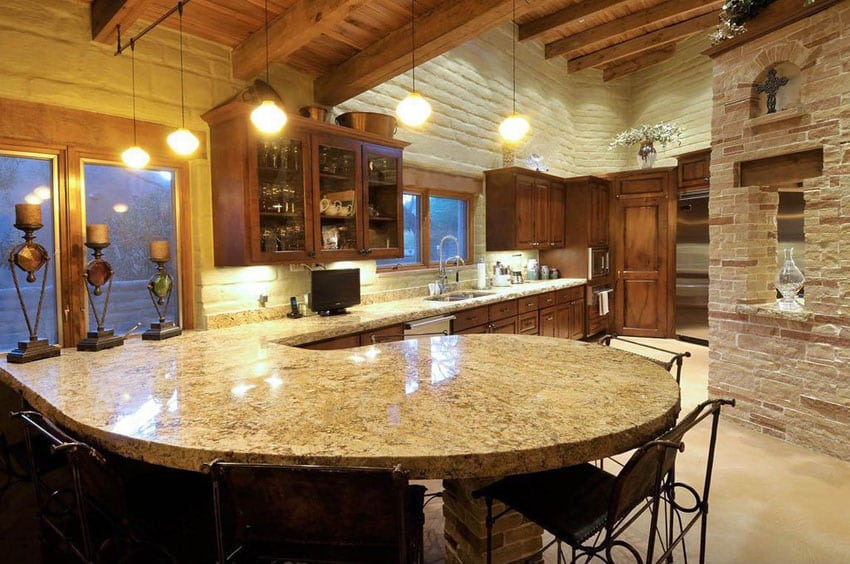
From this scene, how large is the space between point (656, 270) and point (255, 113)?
18.5 feet

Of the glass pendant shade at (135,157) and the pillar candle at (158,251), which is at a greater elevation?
the glass pendant shade at (135,157)

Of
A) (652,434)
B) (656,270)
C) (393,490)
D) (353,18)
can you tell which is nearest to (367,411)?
(393,490)

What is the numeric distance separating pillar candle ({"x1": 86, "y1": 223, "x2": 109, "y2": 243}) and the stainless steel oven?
17.5 ft

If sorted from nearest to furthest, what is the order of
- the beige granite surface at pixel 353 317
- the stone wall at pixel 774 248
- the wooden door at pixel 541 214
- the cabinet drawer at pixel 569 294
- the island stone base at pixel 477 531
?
the island stone base at pixel 477 531, the stone wall at pixel 774 248, the beige granite surface at pixel 353 317, the cabinet drawer at pixel 569 294, the wooden door at pixel 541 214

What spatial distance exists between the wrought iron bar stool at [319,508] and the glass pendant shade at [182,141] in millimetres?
2325

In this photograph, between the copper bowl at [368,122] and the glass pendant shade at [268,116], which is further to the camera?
the copper bowl at [368,122]

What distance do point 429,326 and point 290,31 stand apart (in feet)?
7.31

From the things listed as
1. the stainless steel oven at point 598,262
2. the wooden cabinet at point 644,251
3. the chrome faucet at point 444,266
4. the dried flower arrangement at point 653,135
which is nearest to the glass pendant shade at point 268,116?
the chrome faucet at point 444,266

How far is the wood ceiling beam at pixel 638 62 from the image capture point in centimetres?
715

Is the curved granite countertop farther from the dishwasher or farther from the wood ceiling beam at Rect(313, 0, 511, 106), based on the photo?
the wood ceiling beam at Rect(313, 0, 511, 106)

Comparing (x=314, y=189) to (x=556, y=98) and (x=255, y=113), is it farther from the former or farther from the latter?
(x=556, y=98)

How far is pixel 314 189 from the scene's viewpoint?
3.32 m

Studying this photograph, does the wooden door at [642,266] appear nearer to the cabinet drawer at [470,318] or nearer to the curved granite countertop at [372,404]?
the cabinet drawer at [470,318]

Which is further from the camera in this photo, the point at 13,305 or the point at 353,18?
the point at 353,18
